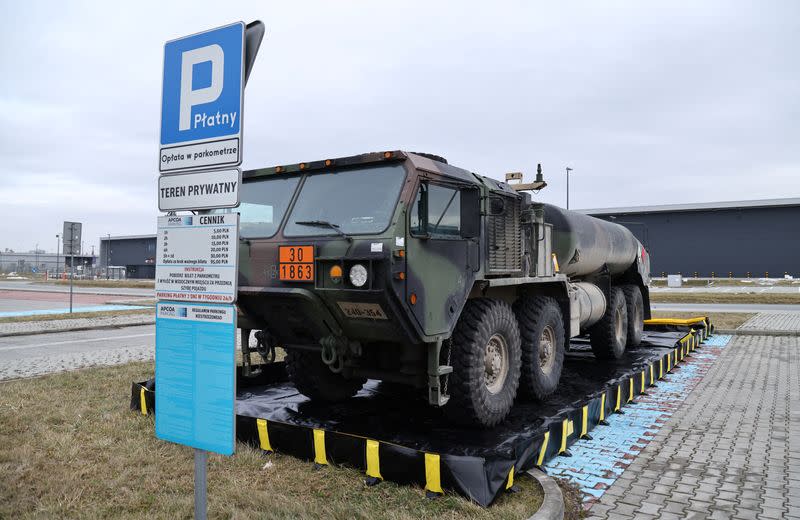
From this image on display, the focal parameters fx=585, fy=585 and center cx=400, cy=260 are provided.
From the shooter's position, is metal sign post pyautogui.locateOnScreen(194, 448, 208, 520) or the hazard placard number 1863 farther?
the hazard placard number 1863

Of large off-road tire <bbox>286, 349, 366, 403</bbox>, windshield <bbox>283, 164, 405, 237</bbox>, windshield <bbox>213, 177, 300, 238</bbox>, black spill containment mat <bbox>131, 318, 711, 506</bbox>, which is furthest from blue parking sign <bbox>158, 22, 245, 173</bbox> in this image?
large off-road tire <bbox>286, 349, 366, 403</bbox>

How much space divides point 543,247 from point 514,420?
2.20 metres

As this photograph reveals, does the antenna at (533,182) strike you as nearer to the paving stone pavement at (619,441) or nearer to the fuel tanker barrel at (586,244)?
the fuel tanker barrel at (586,244)

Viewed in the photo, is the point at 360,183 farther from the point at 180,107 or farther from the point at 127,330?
the point at 127,330

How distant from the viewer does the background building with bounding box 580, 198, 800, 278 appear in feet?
134

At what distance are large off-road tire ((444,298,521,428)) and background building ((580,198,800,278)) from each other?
38.5 metres

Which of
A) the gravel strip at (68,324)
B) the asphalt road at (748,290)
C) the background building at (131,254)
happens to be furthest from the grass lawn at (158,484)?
the background building at (131,254)

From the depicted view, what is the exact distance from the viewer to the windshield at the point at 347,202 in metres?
4.42

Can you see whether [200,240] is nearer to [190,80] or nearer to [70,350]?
[190,80]

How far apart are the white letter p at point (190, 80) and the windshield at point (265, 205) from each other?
2.02 metres

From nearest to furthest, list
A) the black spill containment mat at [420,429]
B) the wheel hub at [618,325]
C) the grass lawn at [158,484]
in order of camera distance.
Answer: the grass lawn at [158,484] → the black spill containment mat at [420,429] → the wheel hub at [618,325]

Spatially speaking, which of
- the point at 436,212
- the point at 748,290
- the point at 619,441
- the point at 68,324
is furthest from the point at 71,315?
the point at 748,290

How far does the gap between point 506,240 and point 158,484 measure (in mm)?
3734

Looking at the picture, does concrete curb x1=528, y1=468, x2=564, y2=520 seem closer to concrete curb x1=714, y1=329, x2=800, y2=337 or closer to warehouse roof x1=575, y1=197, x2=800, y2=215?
concrete curb x1=714, y1=329, x2=800, y2=337
